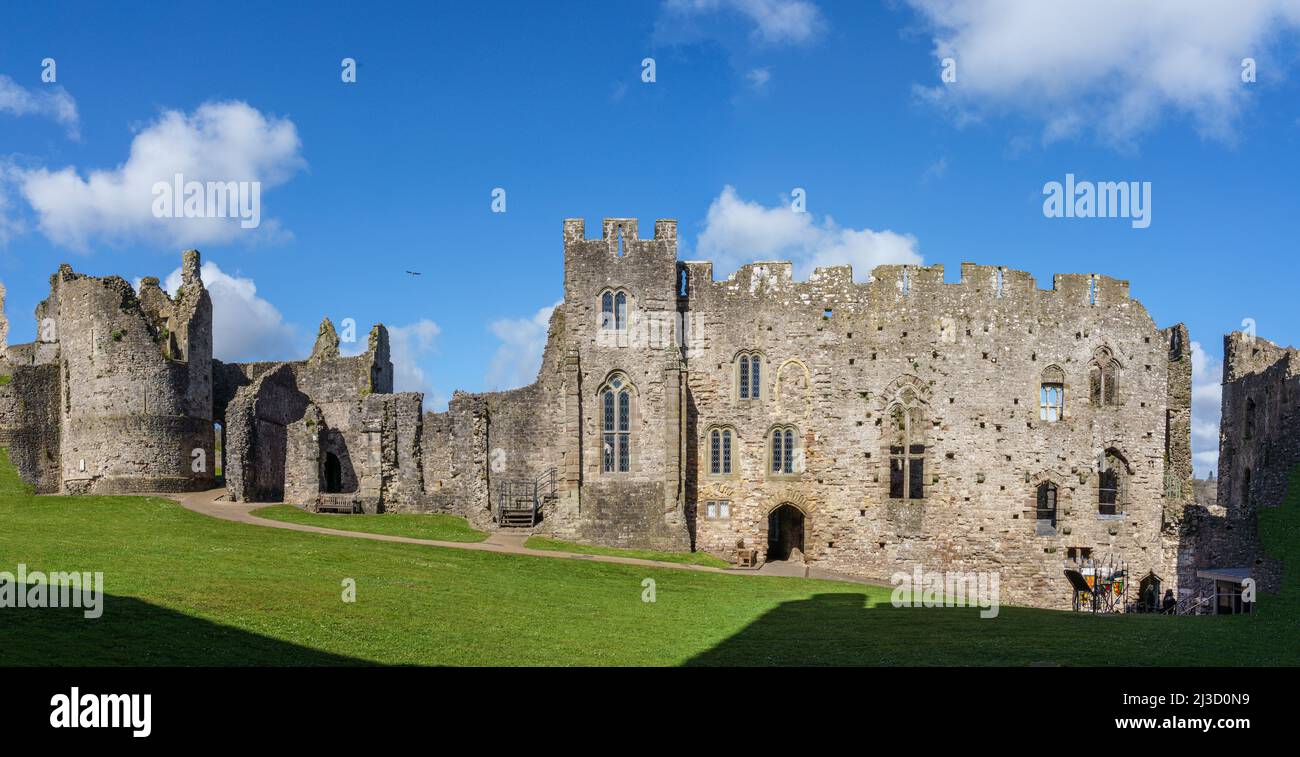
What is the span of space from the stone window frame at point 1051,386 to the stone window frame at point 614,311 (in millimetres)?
18478

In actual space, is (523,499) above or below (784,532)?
above

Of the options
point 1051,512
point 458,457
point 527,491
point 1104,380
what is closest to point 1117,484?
point 1051,512

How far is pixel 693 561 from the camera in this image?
36.8m

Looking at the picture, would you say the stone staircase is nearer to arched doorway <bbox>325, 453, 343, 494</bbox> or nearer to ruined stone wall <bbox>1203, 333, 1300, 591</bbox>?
arched doorway <bbox>325, 453, 343, 494</bbox>

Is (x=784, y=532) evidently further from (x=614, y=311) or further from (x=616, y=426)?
(x=614, y=311)

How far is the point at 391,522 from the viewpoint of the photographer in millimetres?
40562

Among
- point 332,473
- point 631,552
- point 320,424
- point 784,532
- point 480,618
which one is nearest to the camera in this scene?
point 480,618

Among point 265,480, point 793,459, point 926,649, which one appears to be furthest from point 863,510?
point 265,480

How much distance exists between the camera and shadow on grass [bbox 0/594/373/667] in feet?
45.2

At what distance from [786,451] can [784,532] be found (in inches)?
212

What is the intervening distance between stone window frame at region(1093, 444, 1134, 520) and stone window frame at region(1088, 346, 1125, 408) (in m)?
2.02

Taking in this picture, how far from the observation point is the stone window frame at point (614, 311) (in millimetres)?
40250

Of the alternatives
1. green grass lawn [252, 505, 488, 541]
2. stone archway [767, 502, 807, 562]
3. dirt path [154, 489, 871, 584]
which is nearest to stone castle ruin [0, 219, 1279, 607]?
stone archway [767, 502, 807, 562]
